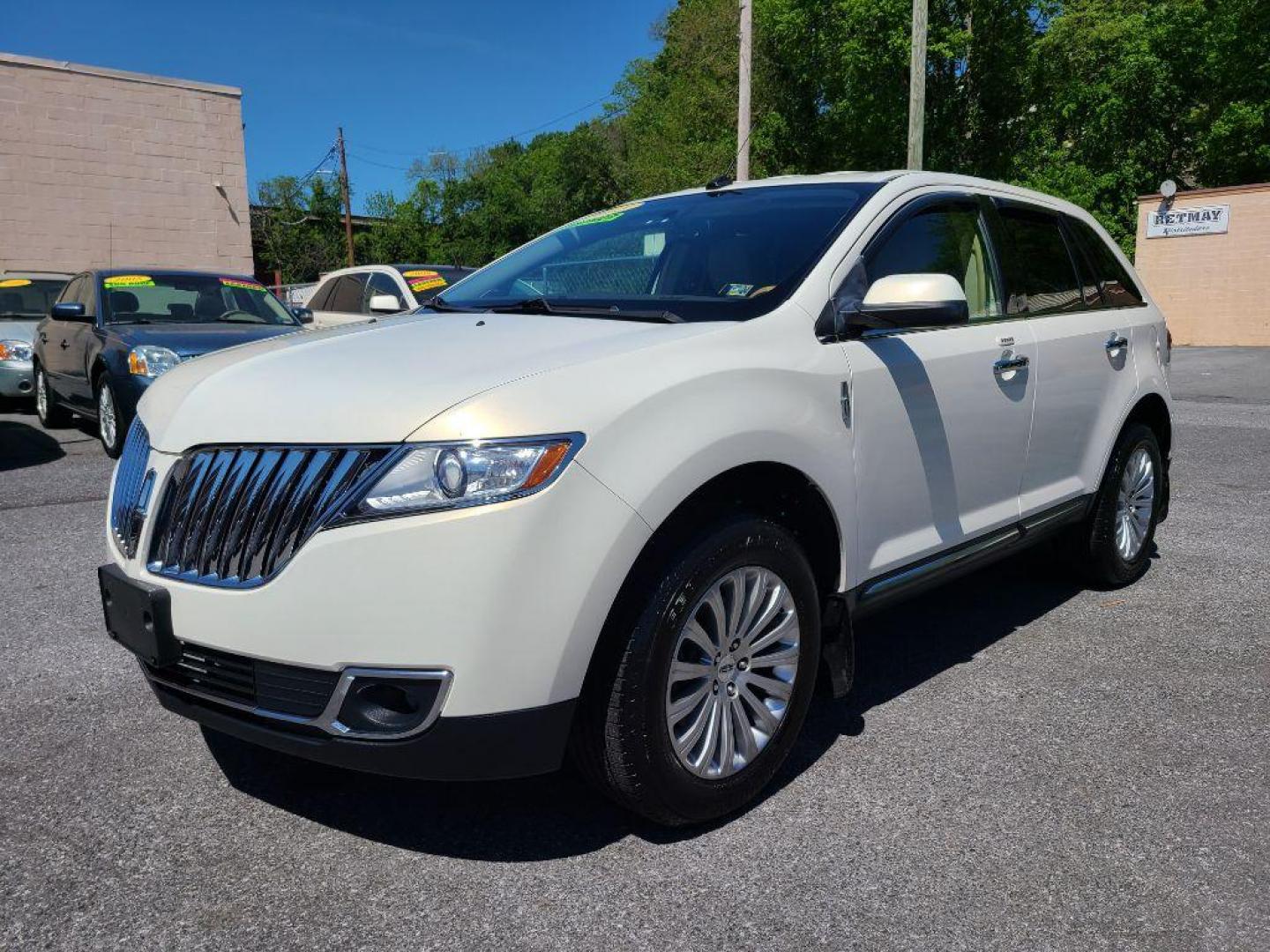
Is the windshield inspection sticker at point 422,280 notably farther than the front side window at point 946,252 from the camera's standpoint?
Yes

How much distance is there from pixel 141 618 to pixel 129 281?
764cm

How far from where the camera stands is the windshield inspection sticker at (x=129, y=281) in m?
8.98

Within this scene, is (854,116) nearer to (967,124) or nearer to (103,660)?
(967,124)

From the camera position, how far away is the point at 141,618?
2.43 m

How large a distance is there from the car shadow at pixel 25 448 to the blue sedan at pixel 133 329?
0.42 metres

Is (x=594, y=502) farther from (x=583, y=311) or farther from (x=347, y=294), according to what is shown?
(x=347, y=294)

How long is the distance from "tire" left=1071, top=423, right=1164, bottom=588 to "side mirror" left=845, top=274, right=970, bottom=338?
78.3 inches

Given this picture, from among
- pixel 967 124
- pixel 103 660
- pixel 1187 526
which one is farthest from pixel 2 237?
pixel 967 124

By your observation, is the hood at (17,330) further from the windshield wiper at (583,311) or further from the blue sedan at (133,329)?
the windshield wiper at (583,311)

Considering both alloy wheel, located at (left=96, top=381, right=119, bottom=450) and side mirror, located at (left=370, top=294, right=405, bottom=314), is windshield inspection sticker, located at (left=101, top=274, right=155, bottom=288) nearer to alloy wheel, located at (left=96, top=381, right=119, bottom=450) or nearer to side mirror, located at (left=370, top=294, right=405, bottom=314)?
alloy wheel, located at (left=96, top=381, right=119, bottom=450)

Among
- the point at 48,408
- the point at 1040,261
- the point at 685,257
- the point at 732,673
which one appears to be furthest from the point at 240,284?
the point at 732,673

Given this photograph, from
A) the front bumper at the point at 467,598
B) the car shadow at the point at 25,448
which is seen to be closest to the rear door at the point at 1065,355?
the front bumper at the point at 467,598

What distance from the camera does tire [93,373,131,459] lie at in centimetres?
795

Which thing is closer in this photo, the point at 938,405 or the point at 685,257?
the point at 938,405
